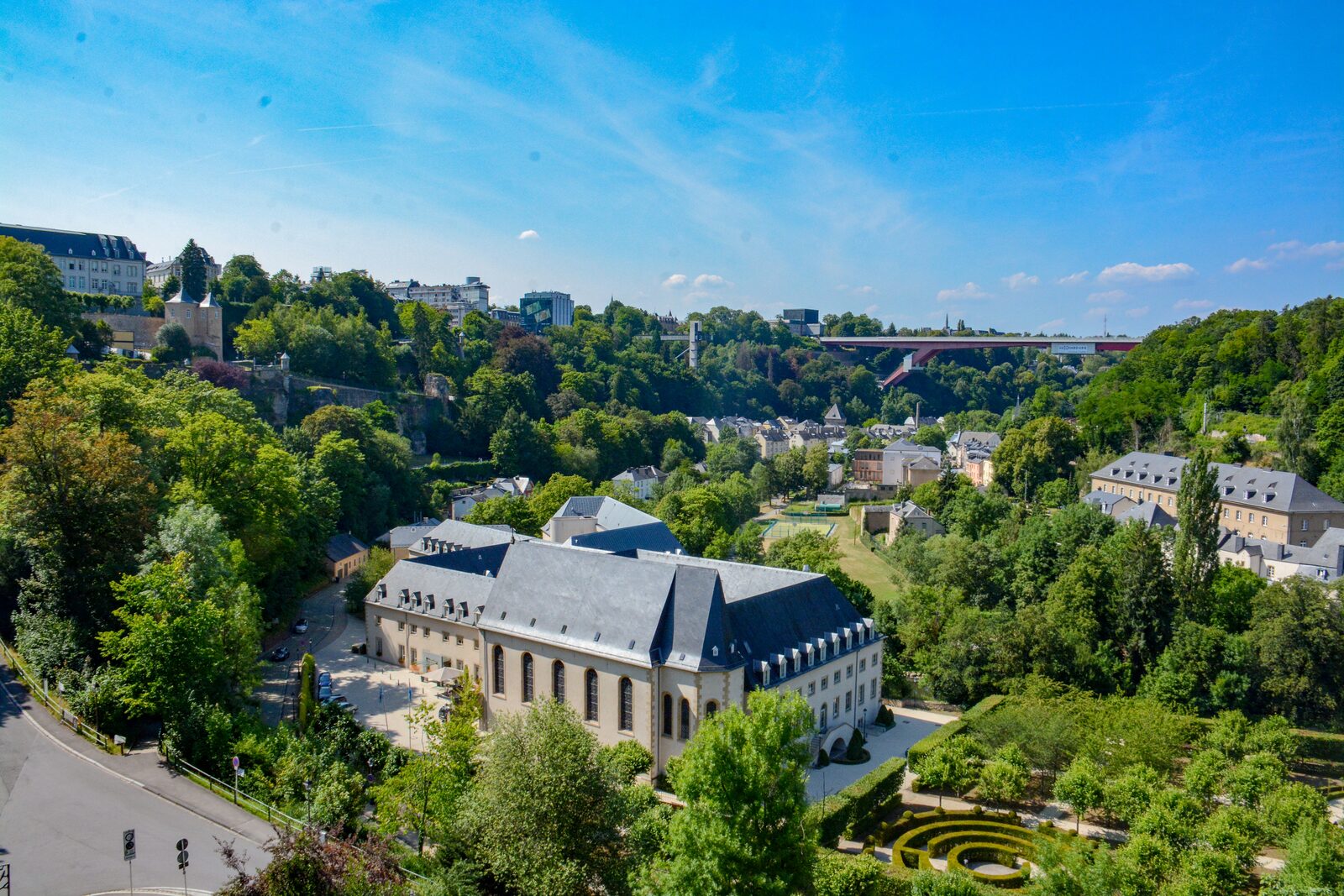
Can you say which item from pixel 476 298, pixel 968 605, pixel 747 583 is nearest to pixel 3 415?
pixel 747 583

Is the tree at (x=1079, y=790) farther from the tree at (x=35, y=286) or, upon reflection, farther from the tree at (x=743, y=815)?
the tree at (x=35, y=286)

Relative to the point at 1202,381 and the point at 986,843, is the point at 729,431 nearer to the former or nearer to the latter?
the point at 1202,381

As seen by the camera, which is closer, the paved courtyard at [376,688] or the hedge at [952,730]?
the hedge at [952,730]

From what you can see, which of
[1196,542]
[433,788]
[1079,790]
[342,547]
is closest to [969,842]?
[1079,790]

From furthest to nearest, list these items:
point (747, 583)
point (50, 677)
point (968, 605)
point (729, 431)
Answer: point (729, 431) < point (968, 605) < point (747, 583) < point (50, 677)

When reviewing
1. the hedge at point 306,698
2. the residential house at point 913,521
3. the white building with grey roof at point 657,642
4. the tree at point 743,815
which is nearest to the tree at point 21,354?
the hedge at point 306,698
